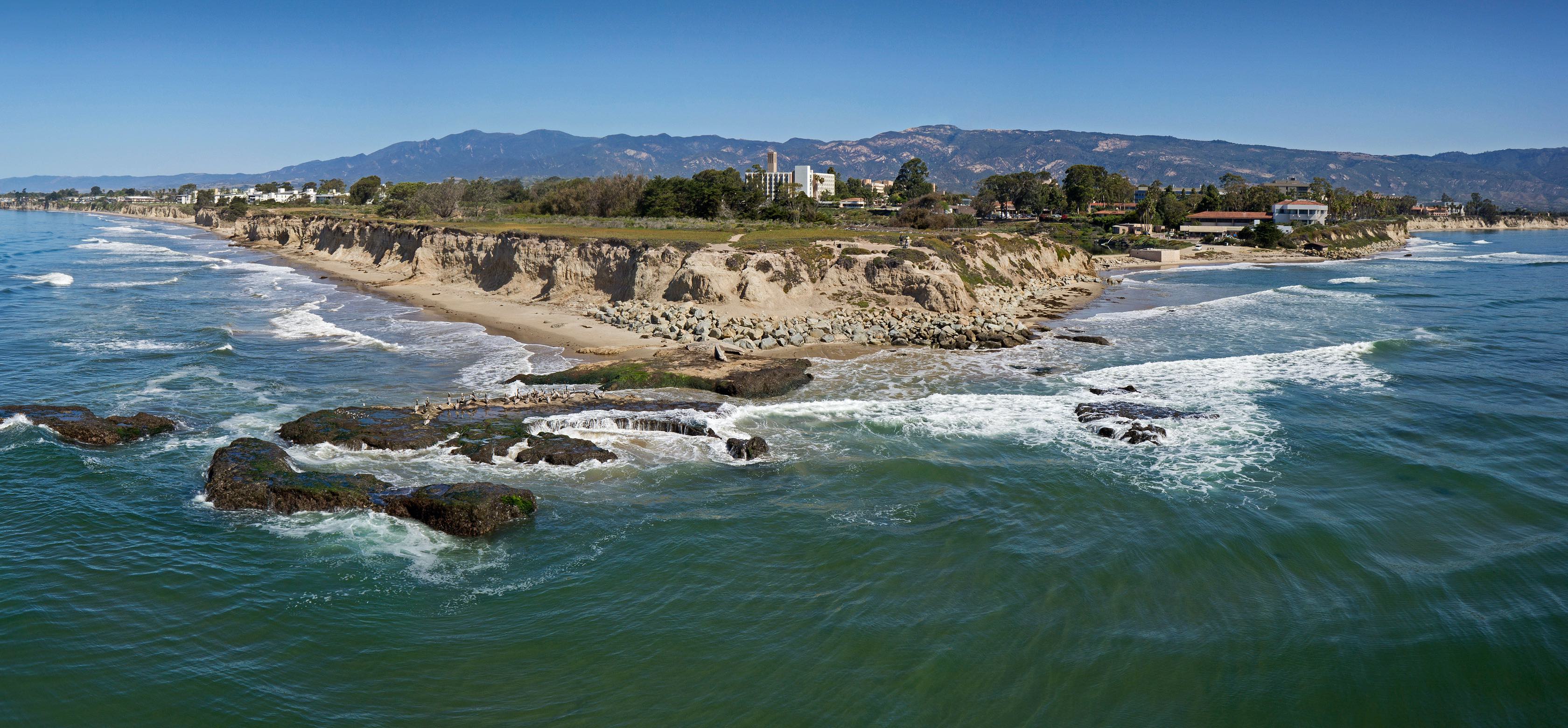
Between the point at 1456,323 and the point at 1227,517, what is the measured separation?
36267 millimetres

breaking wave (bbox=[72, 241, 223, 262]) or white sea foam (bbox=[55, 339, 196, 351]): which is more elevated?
breaking wave (bbox=[72, 241, 223, 262])

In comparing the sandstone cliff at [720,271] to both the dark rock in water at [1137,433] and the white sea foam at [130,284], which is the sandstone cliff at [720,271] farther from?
the dark rock in water at [1137,433]

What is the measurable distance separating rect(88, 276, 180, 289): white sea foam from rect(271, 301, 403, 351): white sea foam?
20.0m

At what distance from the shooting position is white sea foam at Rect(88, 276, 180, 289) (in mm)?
53875

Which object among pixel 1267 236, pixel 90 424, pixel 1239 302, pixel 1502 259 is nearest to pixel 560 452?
pixel 90 424

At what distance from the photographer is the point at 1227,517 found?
1695cm

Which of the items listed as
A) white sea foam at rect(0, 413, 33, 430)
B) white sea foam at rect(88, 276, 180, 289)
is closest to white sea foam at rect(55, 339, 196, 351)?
white sea foam at rect(0, 413, 33, 430)

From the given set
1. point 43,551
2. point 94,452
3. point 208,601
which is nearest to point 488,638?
point 208,601

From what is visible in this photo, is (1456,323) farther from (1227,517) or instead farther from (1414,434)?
(1227,517)

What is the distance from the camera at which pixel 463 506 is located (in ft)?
52.1

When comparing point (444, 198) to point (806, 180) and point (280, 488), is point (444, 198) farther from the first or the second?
point (806, 180)

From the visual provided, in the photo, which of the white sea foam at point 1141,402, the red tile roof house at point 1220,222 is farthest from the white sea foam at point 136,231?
the red tile roof house at point 1220,222

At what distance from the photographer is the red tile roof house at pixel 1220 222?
112812mm

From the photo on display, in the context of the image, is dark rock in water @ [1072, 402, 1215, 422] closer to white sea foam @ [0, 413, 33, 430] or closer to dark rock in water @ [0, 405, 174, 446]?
dark rock in water @ [0, 405, 174, 446]
